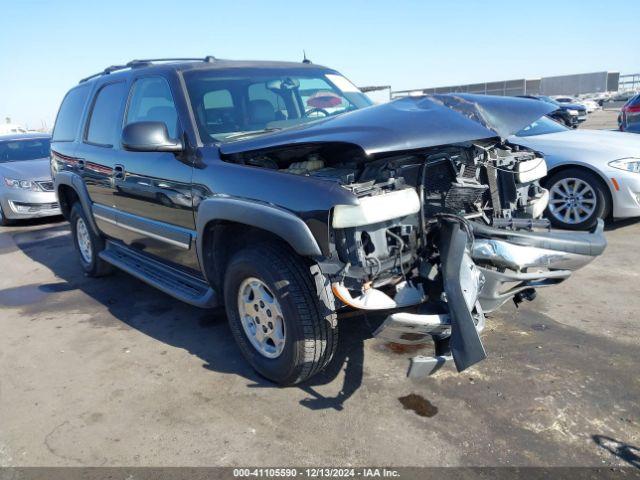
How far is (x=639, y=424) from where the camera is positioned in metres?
2.62

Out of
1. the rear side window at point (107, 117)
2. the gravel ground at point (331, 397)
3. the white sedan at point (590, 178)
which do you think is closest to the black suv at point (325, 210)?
the rear side window at point (107, 117)

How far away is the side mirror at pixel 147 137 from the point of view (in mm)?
3203

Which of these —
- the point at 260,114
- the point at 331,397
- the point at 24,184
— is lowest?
the point at 331,397

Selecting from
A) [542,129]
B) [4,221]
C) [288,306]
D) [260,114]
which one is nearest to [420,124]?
[288,306]

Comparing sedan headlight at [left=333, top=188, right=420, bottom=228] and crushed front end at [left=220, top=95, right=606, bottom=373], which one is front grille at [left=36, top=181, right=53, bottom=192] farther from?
sedan headlight at [left=333, top=188, right=420, bottom=228]

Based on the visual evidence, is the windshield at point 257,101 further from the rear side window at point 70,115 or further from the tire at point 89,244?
the tire at point 89,244

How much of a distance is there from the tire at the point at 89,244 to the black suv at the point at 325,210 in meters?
1.33

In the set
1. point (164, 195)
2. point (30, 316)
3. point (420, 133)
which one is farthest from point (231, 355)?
point (30, 316)

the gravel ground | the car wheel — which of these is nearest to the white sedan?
the gravel ground

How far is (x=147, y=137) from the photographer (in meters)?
3.21

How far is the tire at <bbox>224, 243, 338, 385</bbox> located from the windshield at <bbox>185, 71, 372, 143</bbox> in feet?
3.21

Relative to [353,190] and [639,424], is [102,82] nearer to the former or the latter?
[353,190]

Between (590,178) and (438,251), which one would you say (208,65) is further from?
(590,178)

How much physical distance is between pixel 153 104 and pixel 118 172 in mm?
675
